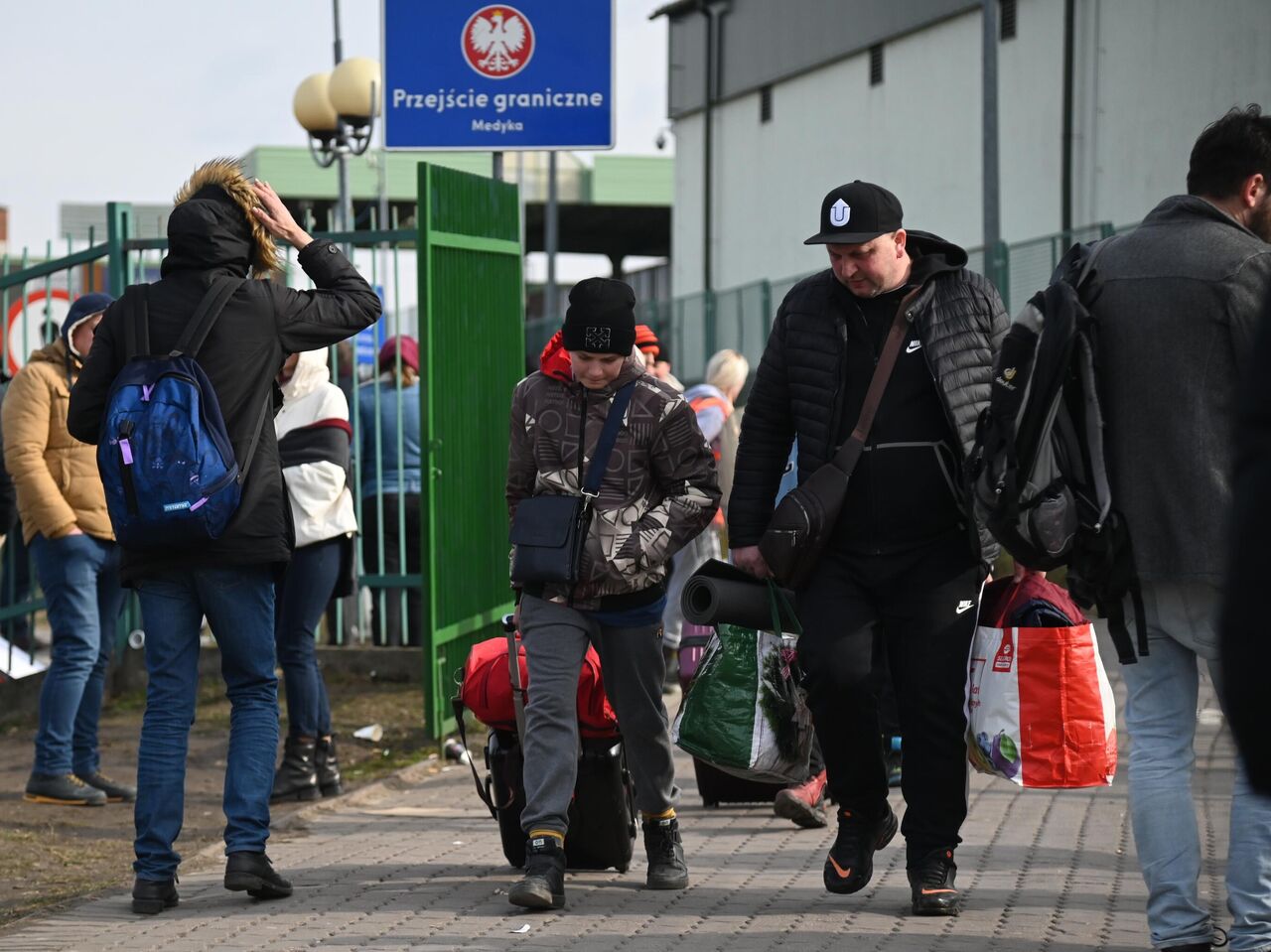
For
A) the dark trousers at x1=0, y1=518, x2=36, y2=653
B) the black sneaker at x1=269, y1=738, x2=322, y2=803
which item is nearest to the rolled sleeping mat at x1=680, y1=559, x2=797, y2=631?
the black sneaker at x1=269, y1=738, x2=322, y2=803

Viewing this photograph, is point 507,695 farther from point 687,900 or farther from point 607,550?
point 687,900

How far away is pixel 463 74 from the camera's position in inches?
370

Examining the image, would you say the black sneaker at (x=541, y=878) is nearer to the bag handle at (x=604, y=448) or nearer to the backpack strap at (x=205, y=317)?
the bag handle at (x=604, y=448)

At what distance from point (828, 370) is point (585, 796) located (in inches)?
61.6

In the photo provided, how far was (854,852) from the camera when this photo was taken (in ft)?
18.6

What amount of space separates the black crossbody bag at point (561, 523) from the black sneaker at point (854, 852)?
105cm

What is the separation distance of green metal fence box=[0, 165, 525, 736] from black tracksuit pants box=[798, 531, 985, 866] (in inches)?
142

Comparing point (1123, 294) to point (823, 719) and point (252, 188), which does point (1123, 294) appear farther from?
point (252, 188)

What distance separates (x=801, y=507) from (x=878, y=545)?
25 centimetres

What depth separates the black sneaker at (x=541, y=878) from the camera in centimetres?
567

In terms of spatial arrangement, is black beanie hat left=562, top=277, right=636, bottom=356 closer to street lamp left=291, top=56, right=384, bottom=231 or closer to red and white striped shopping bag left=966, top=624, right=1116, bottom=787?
red and white striped shopping bag left=966, top=624, right=1116, bottom=787

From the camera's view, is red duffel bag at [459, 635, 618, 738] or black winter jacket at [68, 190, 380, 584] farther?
red duffel bag at [459, 635, 618, 738]

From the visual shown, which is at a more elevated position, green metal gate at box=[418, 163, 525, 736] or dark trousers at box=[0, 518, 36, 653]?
green metal gate at box=[418, 163, 525, 736]

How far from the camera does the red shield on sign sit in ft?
30.8
